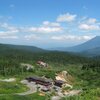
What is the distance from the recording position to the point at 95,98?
108875 mm

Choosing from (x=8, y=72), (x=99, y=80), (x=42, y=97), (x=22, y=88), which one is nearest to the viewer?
(x=42, y=97)

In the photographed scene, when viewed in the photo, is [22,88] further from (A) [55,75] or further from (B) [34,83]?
(A) [55,75]

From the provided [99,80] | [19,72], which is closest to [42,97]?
[99,80]

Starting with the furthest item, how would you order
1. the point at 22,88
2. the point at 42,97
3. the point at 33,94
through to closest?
1. the point at 22,88
2. the point at 33,94
3. the point at 42,97

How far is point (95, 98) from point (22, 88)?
40.4 metres

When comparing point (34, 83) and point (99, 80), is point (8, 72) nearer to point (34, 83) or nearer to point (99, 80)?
point (34, 83)

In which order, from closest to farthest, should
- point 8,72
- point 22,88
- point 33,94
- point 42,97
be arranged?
1. point 42,97
2. point 33,94
3. point 22,88
4. point 8,72

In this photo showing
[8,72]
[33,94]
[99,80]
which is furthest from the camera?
[8,72]

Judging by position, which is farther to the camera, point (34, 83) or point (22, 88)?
point (34, 83)

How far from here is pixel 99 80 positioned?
17800cm

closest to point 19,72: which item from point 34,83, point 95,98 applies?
point 34,83

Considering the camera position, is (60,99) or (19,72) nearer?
(60,99)

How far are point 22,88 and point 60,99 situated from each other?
3038cm

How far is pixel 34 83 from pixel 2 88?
31.8 metres
